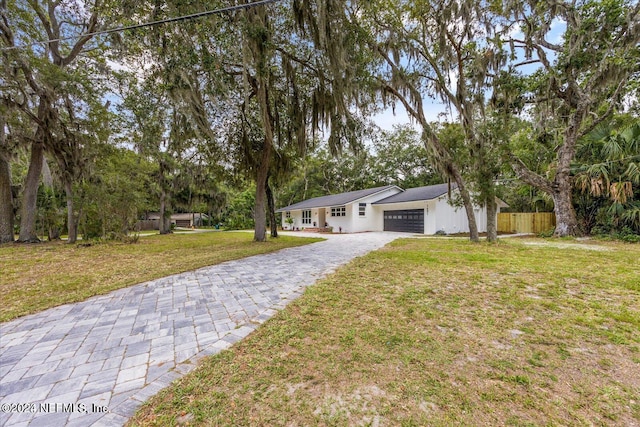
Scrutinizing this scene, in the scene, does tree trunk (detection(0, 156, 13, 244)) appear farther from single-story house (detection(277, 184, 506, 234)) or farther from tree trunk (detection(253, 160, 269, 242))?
single-story house (detection(277, 184, 506, 234))

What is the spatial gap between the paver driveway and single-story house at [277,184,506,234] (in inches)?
473

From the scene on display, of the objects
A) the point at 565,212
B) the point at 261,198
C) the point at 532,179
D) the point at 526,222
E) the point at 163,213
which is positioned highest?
the point at 532,179

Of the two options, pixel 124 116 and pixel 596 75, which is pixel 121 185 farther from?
pixel 596 75

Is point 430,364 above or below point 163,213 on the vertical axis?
below

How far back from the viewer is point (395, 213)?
17234 mm

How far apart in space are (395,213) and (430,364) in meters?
15.8

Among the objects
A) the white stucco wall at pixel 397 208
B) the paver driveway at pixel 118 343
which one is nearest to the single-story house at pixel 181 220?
the white stucco wall at pixel 397 208

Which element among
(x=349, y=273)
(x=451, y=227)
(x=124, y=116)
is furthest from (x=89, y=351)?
(x=451, y=227)

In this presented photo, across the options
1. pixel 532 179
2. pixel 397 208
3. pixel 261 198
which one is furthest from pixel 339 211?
pixel 532 179

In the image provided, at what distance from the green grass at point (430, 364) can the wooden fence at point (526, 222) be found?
38.3ft

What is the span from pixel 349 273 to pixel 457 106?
7.78 metres

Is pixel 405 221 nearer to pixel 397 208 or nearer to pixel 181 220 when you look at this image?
pixel 397 208

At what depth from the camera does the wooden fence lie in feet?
43.4

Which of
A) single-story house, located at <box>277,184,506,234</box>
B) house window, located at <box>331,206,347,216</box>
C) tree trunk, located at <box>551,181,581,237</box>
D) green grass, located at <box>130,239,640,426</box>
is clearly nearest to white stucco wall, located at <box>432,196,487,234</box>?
single-story house, located at <box>277,184,506,234</box>
